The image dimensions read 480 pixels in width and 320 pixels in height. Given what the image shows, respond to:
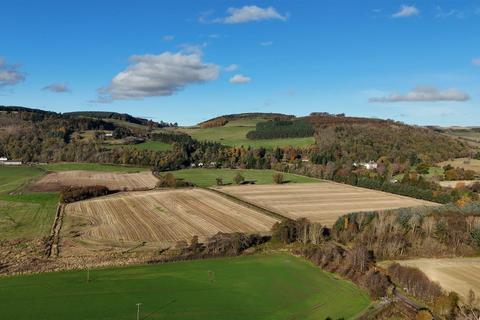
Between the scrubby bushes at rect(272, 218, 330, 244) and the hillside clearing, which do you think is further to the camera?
the hillside clearing

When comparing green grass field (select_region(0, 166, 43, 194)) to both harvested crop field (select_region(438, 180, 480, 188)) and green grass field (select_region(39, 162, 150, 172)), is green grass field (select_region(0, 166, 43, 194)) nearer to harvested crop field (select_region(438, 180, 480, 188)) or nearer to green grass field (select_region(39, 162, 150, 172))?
green grass field (select_region(39, 162, 150, 172))

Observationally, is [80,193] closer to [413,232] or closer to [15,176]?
[15,176]

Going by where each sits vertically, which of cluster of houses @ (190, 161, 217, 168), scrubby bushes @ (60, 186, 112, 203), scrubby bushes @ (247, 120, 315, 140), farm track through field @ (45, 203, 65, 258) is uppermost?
scrubby bushes @ (247, 120, 315, 140)

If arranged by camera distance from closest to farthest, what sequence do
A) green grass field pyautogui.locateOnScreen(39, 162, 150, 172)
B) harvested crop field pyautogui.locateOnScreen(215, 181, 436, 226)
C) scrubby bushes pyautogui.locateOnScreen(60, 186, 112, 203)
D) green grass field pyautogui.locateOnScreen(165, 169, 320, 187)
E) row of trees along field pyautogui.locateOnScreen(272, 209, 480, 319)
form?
row of trees along field pyautogui.locateOnScreen(272, 209, 480, 319) < harvested crop field pyautogui.locateOnScreen(215, 181, 436, 226) < scrubby bushes pyautogui.locateOnScreen(60, 186, 112, 203) < green grass field pyautogui.locateOnScreen(165, 169, 320, 187) < green grass field pyautogui.locateOnScreen(39, 162, 150, 172)

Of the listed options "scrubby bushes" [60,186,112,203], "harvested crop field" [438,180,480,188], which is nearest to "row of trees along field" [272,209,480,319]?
"harvested crop field" [438,180,480,188]

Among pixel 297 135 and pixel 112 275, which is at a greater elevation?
pixel 297 135

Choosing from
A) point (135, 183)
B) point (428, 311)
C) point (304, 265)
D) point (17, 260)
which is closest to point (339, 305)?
point (428, 311)

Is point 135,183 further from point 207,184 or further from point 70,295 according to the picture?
point 70,295
